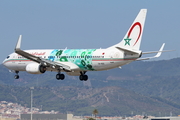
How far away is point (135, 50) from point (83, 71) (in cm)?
1355

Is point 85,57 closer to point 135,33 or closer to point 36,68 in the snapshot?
point 36,68

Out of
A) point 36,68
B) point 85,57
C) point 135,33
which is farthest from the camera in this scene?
point 36,68

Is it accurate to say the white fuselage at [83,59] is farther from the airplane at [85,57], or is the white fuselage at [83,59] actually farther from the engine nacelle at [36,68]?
the engine nacelle at [36,68]

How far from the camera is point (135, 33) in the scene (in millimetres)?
83438

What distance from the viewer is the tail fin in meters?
82.9

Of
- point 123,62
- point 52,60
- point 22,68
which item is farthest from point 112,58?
point 22,68

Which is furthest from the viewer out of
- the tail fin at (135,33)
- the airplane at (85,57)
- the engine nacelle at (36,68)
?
the engine nacelle at (36,68)

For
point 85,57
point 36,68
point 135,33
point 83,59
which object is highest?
point 135,33

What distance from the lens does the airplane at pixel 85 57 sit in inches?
3223

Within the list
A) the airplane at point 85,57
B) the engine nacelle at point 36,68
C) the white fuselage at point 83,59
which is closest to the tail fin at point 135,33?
the airplane at point 85,57

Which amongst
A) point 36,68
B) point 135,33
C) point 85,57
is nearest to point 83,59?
point 85,57

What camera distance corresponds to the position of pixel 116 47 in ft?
259

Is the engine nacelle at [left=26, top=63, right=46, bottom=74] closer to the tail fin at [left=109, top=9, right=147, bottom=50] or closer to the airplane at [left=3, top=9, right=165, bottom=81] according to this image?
the airplane at [left=3, top=9, right=165, bottom=81]

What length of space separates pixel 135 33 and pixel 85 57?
29.9 ft
